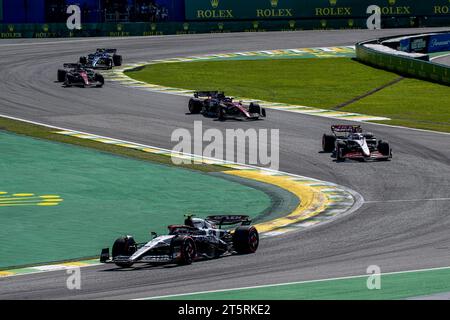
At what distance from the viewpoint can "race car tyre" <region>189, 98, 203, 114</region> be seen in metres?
49.7

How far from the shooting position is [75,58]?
70.9 metres

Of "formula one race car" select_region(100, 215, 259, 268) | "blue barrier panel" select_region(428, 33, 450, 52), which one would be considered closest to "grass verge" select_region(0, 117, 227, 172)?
"formula one race car" select_region(100, 215, 259, 268)

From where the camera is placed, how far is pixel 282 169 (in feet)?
121

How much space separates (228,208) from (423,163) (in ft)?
32.2

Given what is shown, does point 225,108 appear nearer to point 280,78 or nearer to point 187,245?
point 280,78

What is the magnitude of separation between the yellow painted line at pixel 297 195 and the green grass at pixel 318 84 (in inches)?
502

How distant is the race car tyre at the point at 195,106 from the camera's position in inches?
1956

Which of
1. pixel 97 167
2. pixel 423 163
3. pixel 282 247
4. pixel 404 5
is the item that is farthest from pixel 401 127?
pixel 404 5

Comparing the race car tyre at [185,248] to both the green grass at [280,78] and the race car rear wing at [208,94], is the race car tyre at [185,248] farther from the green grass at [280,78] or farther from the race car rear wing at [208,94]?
the green grass at [280,78]

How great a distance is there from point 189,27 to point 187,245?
66524 millimetres

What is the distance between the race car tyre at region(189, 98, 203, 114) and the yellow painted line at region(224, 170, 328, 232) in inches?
536

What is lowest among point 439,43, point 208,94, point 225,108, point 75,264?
point 75,264

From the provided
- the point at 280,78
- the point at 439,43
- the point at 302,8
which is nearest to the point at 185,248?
the point at 280,78

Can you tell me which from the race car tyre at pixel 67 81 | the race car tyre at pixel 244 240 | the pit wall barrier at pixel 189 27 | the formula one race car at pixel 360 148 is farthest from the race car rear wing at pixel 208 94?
the pit wall barrier at pixel 189 27
